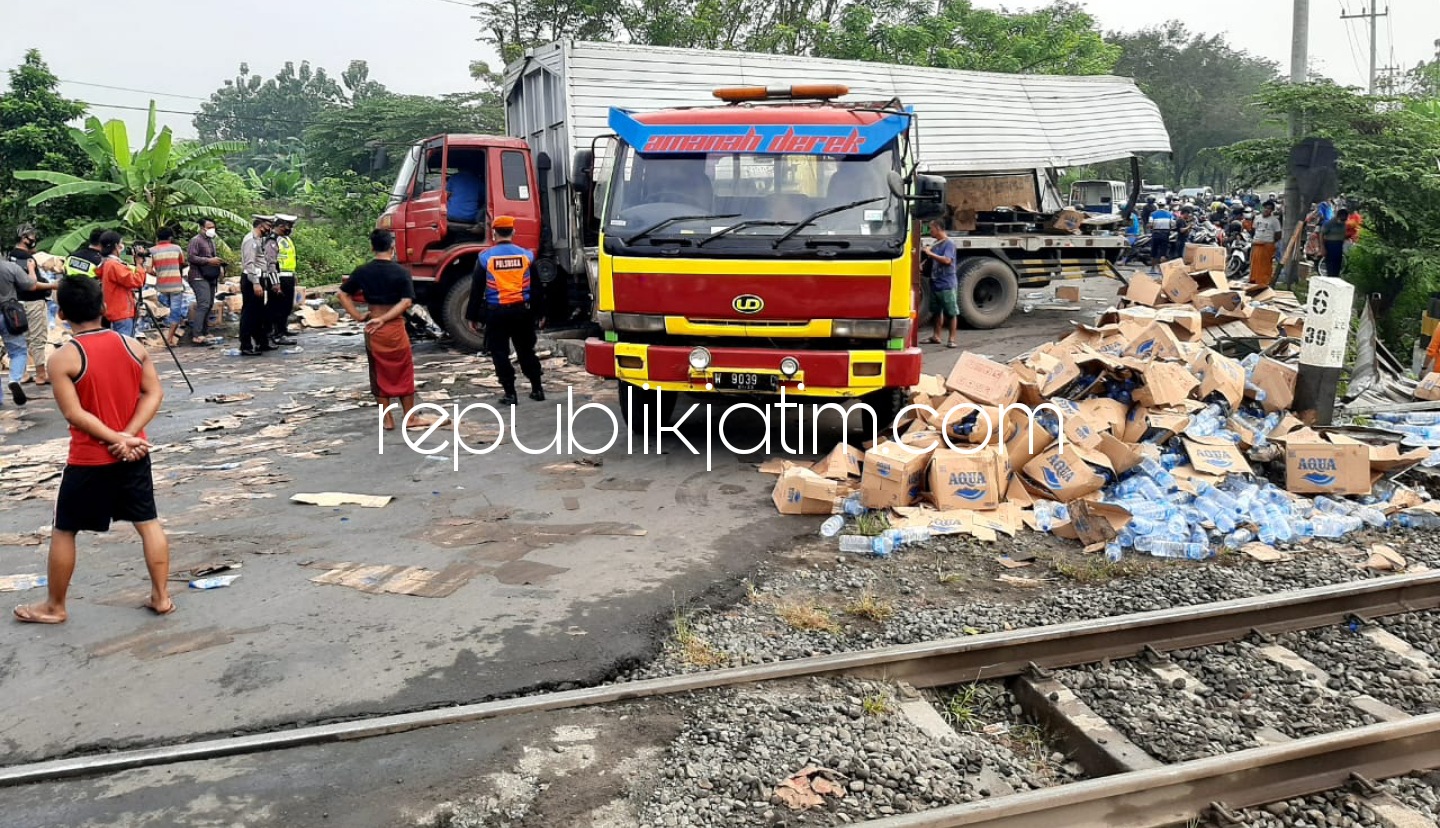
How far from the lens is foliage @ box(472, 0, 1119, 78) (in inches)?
1072

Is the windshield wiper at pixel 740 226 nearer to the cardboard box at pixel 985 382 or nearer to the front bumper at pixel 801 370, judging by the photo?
the front bumper at pixel 801 370

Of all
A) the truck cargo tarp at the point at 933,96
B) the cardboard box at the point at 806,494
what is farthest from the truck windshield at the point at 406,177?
the cardboard box at the point at 806,494

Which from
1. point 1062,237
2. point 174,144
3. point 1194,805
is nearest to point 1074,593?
point 1194,805

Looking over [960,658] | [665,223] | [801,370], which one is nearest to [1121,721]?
[960,658]

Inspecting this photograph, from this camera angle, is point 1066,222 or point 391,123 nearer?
point 1066,222

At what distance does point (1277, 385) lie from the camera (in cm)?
784

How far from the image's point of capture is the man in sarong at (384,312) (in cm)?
795

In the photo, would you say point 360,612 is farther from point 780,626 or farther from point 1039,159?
point 1039,159

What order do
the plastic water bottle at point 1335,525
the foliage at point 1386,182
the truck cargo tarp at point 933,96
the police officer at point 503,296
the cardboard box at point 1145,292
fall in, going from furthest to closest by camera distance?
the foliage at point 1386,182
the truck cargo tarp at point 933,96
the cardboard box at point 1145,292
the police officer at point 503,296
the plastic water bottle at point 1335,525

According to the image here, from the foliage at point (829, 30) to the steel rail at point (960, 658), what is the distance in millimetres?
23807

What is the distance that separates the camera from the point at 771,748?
11.9ft

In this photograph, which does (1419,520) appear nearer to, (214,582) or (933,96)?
(214,582)

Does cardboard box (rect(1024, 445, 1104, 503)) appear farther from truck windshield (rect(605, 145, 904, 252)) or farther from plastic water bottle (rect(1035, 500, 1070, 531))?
truck windshield (rect(605, 145, 904, 252))

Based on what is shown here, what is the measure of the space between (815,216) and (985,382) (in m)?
1.64
